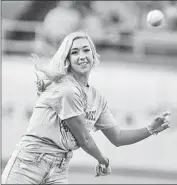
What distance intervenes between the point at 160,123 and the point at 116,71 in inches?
266

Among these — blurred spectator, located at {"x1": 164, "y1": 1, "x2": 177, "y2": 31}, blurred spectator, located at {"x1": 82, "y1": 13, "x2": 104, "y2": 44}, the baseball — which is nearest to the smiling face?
the baseball

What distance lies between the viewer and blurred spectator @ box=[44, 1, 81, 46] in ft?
36.3

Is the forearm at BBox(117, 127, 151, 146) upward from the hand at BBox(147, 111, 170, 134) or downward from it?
downward

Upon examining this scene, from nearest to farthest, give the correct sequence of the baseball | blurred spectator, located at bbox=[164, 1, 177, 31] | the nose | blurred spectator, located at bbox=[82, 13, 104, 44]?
the nose < the baseball < blurred spectator, located at bbox=[82, 13, 104, 44] < blurred spectator, located at bbox=[164, 1, 177, 31]

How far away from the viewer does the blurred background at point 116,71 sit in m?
11.0

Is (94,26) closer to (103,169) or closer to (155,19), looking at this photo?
(155,19)

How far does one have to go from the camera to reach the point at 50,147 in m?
4.31

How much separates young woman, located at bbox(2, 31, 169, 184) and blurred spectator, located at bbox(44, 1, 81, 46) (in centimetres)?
654

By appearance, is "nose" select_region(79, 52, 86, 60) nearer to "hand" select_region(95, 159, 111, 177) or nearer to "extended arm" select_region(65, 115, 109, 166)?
"extended arm" select_region(65, 115, 109, 166)

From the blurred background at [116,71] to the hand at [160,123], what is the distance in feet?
19.7

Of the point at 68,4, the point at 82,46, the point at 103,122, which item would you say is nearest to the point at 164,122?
the point at 103,122

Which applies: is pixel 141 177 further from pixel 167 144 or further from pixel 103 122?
A: pixel 103 122

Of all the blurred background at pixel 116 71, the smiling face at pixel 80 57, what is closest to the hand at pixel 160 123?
the smiling face at pixel 80 57

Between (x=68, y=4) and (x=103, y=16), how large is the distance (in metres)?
0.68
